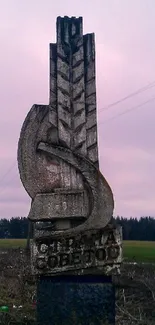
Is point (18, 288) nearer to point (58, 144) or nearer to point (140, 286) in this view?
point (140, 286)

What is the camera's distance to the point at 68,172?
275 inches

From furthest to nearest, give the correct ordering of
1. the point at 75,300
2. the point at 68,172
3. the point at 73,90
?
the point at 73,90 → the point at 68,172 → the point at 75,300

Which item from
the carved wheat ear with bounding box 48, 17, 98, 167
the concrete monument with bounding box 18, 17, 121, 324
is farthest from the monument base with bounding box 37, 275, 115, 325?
the carved wheat ear with bounding box 48, 17, 98, 167

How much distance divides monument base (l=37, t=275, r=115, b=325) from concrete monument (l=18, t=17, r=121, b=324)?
0.10 metres

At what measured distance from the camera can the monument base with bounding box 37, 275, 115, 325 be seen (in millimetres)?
6574

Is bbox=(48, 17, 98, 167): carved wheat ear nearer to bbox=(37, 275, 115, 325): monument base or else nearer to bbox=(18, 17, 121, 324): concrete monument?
bbox=(18, 17, 121, 324): concrete monument

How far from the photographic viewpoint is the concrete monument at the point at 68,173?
22.0ft

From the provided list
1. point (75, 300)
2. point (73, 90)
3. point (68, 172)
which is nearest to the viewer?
point (75, 300)

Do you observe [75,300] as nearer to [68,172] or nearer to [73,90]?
[68,172]

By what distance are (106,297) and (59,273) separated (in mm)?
577

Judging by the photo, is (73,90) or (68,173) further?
(73,90)

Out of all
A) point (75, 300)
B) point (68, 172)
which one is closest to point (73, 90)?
point (68, 172)

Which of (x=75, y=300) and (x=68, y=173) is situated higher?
(x=68, y=173)

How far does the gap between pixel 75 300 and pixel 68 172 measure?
1.44 m
